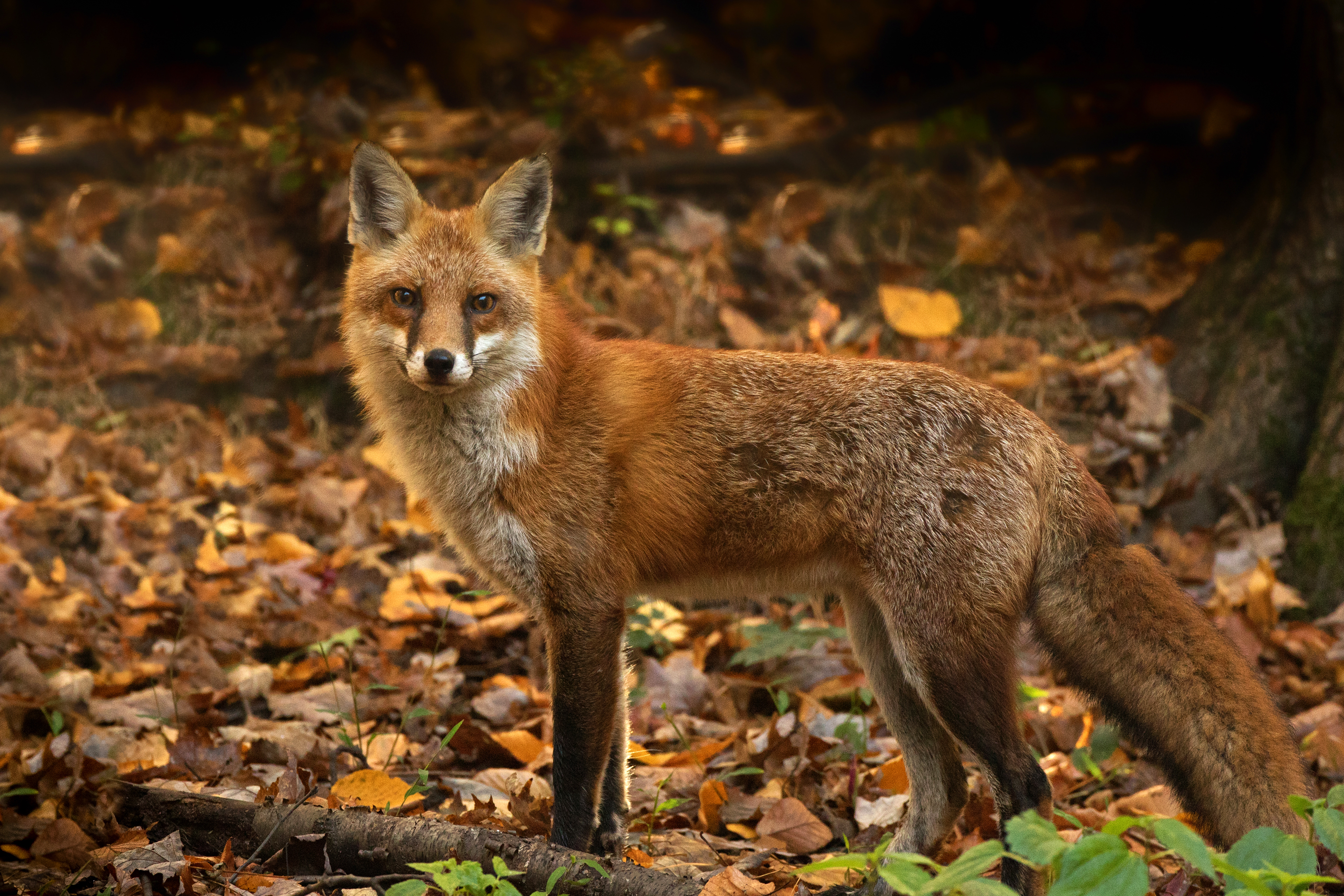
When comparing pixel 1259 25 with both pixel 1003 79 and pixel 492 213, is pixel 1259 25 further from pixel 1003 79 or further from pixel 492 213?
pixel 492 213

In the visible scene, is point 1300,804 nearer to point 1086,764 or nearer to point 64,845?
point 1086,764

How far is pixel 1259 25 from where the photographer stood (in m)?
6.74

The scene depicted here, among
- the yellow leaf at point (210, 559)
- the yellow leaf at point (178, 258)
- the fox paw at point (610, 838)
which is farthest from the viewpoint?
the yellow leaf at point (178, 258)

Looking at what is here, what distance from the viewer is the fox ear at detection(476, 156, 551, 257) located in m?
3.49

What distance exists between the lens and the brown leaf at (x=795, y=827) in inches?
127

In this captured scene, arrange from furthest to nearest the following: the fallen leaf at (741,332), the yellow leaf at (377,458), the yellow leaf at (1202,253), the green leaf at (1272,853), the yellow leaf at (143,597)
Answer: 1. the yellow leaf at (1202,253)
2. the fallen leaf at (741,332)
3. the yellow leaf at (377,458)
4. the yellow leaf at (143,597)
5. the green leaf at (1272,853)

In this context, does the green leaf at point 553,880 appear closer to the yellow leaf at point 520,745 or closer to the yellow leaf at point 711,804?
the yellow leaf at point 711,804

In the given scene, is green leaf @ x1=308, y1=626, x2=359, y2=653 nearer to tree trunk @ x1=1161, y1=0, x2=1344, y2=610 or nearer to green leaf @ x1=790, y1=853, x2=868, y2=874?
green leaf @ x1=790, y1=853, x2=868, y2=874

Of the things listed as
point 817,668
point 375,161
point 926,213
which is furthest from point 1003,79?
point 375,161

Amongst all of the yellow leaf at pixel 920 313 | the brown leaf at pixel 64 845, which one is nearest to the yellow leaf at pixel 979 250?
the yellow leaf at pixel 920 313

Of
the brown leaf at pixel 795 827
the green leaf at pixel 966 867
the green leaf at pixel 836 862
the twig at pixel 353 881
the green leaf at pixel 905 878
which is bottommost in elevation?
the brown leaf at pixel 795 827

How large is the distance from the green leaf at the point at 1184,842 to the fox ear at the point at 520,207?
2.56m

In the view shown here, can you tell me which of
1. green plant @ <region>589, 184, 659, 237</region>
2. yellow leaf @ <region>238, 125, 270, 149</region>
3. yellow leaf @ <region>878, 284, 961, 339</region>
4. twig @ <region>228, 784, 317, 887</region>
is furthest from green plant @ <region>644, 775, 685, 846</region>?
yellow leaf @ <region>238, 125, 270, 149</region>

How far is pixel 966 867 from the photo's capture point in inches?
70.0
